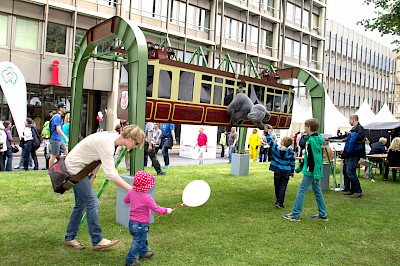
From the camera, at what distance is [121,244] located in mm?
5734

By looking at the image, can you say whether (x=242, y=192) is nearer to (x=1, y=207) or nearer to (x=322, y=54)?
(x=1, y=207)

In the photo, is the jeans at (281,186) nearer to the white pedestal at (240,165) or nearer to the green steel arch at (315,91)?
the green steel arch at (315,91)

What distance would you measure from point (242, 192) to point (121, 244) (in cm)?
515

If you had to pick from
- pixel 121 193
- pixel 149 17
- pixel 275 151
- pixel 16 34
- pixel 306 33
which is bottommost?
pixel 121 193

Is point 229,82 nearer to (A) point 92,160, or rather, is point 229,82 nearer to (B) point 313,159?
(B) point 313,159

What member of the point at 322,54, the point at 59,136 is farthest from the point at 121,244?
the point at 322,54

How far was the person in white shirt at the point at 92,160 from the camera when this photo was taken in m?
4.74

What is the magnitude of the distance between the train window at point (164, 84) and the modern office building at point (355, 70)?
46.8 meters

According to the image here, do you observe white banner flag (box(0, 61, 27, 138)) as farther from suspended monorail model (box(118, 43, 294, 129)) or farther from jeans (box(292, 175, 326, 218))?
jeans (box(292, 175, 326, 218))

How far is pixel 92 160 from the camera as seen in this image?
196 inches

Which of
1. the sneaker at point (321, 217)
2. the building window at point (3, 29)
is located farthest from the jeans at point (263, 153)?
the building window at point (3, 29)

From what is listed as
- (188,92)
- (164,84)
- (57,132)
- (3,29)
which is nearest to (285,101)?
(188,92)

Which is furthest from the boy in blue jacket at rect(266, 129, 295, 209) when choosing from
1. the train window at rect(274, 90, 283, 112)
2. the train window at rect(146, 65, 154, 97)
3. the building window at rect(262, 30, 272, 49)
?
the building window at rect(262, 30, 272, 49)

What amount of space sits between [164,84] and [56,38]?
21.2 m
